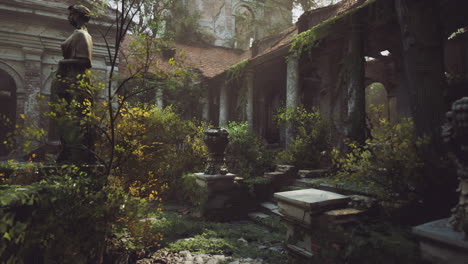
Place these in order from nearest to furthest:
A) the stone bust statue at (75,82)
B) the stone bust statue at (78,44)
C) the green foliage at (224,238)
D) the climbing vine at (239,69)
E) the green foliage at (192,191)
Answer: the stone bust statue at (75,82)
the stone bust statue at (78,44)
the green foliage at (224,238)
the green foliage at (192,191)
the climbing vine at (239,69)

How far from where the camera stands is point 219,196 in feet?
19.1

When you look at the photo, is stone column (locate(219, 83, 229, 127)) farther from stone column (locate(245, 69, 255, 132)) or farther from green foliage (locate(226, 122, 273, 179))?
green foliage (locate(226, 122, 273, 179))

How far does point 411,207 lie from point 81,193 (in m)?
3.69

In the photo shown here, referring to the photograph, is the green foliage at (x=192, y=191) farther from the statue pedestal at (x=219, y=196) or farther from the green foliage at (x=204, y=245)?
the green foliage at (x=204, y=245)

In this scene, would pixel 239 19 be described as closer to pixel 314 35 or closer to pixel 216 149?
pixel 314 35

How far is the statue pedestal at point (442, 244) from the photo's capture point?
6.06ft

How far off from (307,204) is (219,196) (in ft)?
10.2

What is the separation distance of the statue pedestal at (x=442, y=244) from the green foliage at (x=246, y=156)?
4.86m

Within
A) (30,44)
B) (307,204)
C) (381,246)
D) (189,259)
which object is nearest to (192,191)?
(189,259)

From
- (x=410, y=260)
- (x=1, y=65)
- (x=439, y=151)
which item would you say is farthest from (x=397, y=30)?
(x=1, y=65)

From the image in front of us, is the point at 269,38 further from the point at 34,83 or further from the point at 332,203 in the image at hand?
the point at 332,203

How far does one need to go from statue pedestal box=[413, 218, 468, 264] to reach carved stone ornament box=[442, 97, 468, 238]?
8 cm

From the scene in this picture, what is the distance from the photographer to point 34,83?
10.8m

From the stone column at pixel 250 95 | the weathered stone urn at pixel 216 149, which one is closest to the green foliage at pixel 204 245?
the weathered stone urn at pixel 216 149
